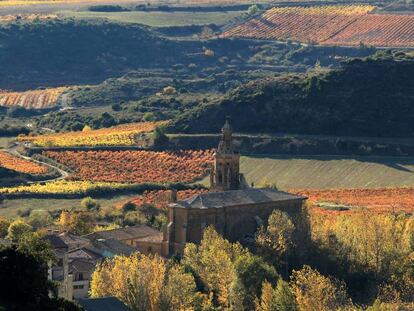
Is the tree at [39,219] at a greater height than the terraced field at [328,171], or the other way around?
the terraced field at [328,171]

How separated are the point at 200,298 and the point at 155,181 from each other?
60082 mm

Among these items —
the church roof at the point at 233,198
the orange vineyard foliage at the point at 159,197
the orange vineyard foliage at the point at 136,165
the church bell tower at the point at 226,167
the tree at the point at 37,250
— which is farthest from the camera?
the orange vineyard foliage at the point at 136,165

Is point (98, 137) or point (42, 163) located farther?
point (98, 137)

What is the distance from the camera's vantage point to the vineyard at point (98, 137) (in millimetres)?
176625

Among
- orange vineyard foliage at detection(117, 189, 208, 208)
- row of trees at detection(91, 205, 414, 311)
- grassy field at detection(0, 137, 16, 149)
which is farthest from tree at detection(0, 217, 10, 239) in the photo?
grassy field at detection(0, 137, 16, 149)

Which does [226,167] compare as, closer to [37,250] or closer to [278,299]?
[278,299]

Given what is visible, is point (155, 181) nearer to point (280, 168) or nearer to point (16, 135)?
point (280, 168)

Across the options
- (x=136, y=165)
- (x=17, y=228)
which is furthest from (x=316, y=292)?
(x=136, y=165)

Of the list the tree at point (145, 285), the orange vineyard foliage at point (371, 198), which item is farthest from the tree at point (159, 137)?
the tree at point (145, 285)

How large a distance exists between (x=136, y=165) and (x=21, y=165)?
419 inches

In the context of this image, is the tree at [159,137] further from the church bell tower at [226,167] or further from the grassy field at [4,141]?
the church bell tower at [226,167]

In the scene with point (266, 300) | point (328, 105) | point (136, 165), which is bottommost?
point (266, 300)

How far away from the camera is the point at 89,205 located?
463 feet

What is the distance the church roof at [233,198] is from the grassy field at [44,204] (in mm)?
25741
